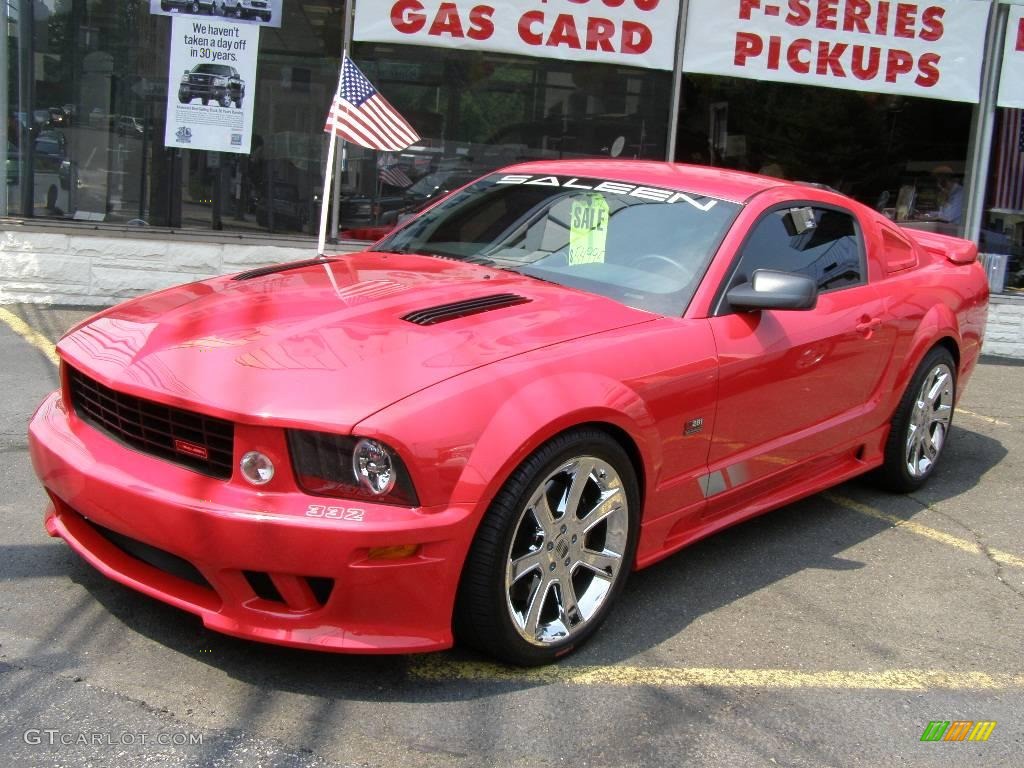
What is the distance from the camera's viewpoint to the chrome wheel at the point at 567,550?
3406 mm

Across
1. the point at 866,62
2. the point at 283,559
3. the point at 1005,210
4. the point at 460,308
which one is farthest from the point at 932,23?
the point at 283,559

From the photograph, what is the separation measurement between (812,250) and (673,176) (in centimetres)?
69

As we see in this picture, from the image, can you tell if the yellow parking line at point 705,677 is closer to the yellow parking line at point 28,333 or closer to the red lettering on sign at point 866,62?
the yellow parking line at point 28,333

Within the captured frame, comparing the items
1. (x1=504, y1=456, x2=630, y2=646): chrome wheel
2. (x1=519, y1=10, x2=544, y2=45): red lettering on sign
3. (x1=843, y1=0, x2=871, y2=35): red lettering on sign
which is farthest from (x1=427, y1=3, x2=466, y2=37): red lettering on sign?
(x1=504, y1=456, x2=630, y2=646): chrome wheel

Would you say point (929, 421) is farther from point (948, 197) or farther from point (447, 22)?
point (948, 197)

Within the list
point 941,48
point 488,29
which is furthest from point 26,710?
point 941,48

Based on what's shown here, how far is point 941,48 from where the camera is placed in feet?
33.3

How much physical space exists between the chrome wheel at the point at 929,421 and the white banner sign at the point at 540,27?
5.05 m

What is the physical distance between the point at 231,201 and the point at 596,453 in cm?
682

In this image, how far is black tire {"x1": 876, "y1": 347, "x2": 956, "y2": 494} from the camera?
545 centimetres

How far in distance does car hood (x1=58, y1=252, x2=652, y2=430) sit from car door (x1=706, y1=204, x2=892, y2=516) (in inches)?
19.7

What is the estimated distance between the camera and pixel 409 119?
9.81 m

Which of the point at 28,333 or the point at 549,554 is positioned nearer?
the point at 549,554

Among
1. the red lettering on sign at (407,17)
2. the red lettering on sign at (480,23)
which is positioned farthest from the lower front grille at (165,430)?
the red lettering on sign at (480,23)
